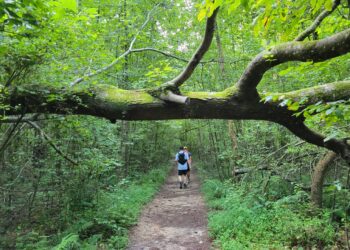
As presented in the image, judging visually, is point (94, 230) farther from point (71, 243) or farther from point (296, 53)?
point (296, 53)

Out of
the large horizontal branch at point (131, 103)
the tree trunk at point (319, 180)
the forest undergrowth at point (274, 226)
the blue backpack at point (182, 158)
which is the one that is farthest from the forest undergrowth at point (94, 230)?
the tree trunk at point (319, 180)

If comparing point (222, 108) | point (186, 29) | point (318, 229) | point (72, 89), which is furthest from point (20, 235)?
point (186, 29)

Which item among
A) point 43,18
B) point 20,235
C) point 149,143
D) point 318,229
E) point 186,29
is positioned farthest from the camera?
point 149,143

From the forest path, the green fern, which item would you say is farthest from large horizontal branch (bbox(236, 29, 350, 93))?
the green fern

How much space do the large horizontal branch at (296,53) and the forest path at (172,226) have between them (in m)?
3.82

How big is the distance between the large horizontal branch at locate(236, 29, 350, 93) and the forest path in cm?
382

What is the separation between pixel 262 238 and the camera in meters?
6.09

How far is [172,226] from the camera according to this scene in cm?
789

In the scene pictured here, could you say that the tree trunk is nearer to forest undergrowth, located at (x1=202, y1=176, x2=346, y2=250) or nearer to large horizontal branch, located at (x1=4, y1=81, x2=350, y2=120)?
forest undergrowth, located at (x1=202, y1=176, x2=346, y2=250)

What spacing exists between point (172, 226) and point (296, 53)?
231 inches

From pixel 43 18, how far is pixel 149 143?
14.8m

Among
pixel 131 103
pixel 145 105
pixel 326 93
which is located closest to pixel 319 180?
pixel 326 93

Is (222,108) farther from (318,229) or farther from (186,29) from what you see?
(186,29)

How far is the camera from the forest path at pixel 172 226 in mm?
6477
